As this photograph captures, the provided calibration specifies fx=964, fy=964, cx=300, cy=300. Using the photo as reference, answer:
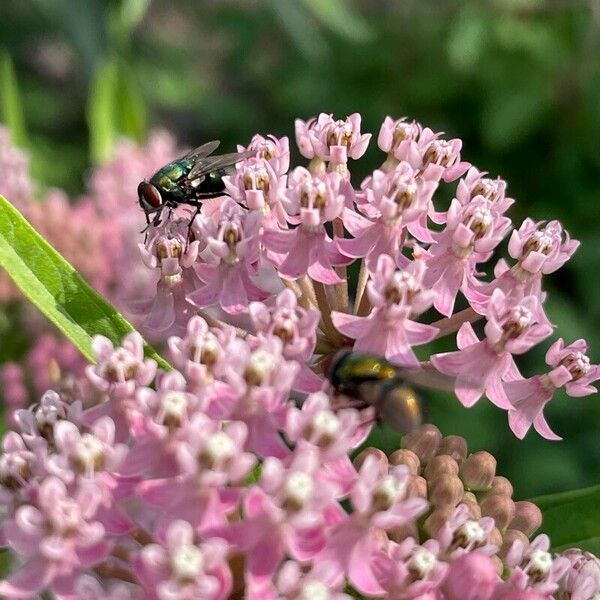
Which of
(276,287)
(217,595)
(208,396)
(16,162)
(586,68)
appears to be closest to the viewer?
(217,595)

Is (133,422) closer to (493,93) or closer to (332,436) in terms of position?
(332,436)

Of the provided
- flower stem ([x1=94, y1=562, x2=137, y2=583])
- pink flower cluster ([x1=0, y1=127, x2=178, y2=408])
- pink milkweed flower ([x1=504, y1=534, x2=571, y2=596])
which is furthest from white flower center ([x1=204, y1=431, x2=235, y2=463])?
pink flower cluster ([x1=0, y1=127, x2=178, y2=408])

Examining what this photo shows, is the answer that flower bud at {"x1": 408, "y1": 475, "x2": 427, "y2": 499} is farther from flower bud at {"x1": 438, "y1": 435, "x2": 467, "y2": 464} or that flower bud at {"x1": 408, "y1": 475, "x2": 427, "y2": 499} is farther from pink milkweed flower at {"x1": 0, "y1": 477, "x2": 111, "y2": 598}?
pink milkweed flower at {"x1": 0, "y1": 477, "x2": 111, "y2": 598}

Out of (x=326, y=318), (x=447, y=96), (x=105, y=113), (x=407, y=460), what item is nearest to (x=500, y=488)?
(x=407, y=460)

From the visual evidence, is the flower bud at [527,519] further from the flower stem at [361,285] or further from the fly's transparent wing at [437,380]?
the flower stem at [361,285]

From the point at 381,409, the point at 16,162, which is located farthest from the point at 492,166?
the point at 381,409

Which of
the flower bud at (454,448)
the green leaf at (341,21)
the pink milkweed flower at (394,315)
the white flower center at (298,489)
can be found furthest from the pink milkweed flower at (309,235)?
the green leaf at (341,21)
